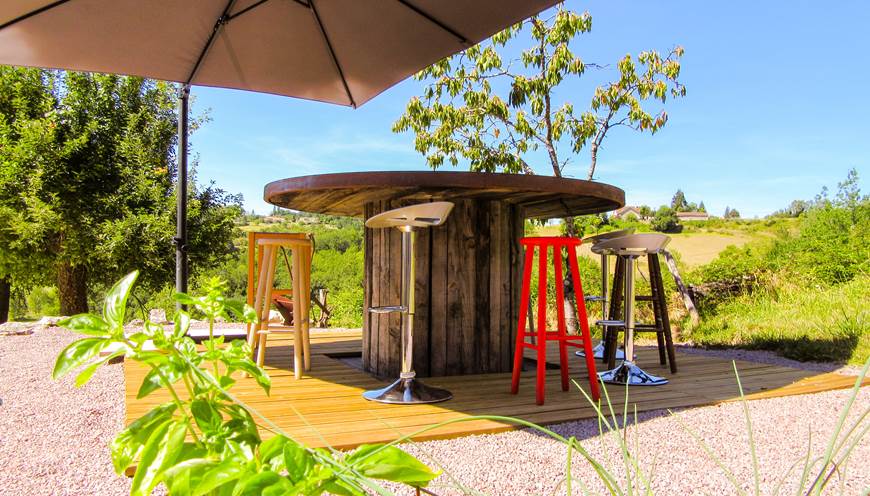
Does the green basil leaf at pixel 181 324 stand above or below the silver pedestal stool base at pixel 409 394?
above

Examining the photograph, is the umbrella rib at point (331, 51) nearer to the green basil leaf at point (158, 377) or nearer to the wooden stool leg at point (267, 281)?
the wooden stool leg at point (267, 281)

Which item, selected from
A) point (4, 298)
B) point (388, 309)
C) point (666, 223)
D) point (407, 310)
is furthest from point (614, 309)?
point (666, 223)

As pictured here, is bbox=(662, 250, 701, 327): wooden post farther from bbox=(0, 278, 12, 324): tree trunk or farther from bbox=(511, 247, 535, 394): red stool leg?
bbox=(0, 278, 12, 324): tree trunk

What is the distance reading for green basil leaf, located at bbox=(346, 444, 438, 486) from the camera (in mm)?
416

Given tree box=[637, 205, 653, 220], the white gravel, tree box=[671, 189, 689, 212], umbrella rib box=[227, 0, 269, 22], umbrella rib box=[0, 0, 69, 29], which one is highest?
tree box=[671, 189, 689, 212]

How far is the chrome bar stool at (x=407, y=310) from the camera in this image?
110 inches

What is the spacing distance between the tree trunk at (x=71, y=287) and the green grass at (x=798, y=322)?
10598 mm

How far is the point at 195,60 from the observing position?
3.45 m

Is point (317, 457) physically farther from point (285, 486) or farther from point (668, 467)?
point (668, 467)

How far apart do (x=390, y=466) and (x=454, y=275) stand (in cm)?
298

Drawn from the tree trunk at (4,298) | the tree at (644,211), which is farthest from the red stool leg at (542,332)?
the tree at (644,211)

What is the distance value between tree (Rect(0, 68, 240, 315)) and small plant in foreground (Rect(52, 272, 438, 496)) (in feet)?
33.8

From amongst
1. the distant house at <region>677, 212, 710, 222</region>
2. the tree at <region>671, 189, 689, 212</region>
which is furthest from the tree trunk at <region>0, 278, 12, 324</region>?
the tree at <region>671, 189, 689, 212</region>

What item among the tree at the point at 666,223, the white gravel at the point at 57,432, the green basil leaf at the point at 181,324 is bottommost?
the white gravel at the point at 57,432
